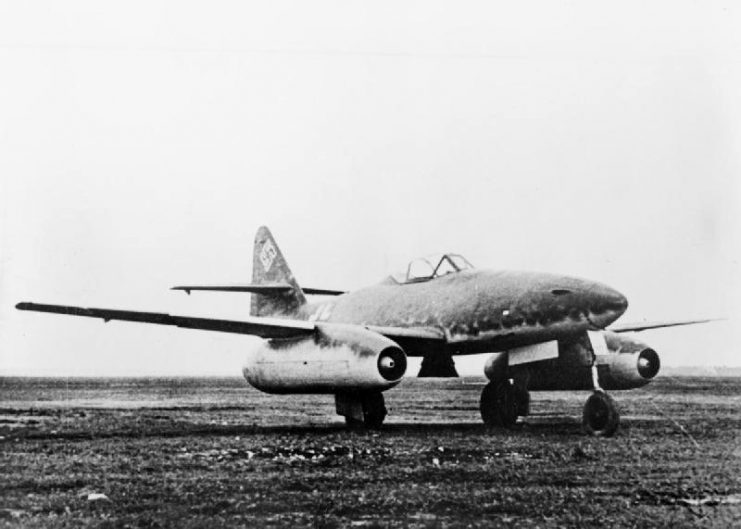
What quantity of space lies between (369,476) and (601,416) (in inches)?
218

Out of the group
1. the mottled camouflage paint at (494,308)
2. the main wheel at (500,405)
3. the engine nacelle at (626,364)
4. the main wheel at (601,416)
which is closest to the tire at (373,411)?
the mottled camouflage paint at (494,308)

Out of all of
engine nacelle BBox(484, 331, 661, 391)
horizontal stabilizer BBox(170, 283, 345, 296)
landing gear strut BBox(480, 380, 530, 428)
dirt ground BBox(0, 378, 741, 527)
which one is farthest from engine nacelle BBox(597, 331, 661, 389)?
horizontal stabilizer BBox(170, 283, 345, 296)

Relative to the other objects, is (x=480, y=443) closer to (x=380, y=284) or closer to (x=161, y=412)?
(x=380, y=284)

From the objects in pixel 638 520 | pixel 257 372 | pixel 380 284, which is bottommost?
pixel 638 520

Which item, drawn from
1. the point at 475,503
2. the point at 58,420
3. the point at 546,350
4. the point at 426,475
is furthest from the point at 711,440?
the point at 58,420

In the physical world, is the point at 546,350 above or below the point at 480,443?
above

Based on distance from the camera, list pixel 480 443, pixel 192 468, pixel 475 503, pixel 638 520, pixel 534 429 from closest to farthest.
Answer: pixel 638 520, pixel 475 503, pixel 192 468, pixel 480 443, pixel 534 429

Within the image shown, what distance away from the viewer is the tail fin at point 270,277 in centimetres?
2019

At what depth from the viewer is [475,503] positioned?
7406mm

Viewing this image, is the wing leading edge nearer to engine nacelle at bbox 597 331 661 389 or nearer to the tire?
the tire

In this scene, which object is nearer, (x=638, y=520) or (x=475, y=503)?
(x=638, y=520)

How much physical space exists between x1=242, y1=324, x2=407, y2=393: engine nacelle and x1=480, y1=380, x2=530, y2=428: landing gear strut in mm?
2969

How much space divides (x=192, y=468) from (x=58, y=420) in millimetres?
9329

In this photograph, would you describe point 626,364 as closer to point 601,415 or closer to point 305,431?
point 601,415
